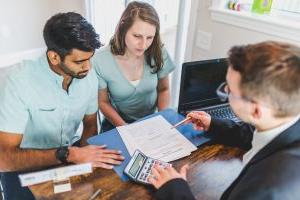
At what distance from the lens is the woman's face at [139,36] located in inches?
54.9

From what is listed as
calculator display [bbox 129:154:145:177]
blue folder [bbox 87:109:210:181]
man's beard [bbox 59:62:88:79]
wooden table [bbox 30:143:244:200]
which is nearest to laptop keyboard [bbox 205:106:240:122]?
blue folder [bbox 87:109:210:181]

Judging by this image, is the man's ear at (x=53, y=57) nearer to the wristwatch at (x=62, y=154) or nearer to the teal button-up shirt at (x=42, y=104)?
the teal button-up shirt at (x=42, y=104)

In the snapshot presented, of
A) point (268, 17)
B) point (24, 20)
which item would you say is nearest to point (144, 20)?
point (268, 17)

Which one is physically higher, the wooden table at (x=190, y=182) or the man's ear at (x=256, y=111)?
the man's ear at (x=256, y=111)

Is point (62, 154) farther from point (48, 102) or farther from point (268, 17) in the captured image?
point (268, 17)

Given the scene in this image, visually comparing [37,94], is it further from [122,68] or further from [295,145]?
[295,145]

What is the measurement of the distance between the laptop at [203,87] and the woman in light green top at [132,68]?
30 centimetres

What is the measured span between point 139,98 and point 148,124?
41cm

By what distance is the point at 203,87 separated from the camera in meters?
1.37

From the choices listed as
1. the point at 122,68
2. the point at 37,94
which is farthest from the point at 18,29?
the point at 37,94

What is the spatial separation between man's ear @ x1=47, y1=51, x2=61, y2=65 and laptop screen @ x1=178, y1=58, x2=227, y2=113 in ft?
1.75

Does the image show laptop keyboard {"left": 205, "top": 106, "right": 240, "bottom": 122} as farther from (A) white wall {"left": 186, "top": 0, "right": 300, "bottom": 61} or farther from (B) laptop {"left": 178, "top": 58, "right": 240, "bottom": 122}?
(A) white wall {"left": 186, "top": 0, "right": 300, "bottom": 61}

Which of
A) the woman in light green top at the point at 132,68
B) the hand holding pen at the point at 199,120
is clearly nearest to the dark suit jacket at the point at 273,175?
the hand holding pen at the point at 199,120

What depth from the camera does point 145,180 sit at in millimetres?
913
